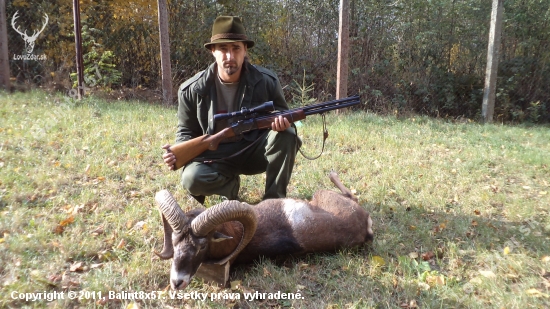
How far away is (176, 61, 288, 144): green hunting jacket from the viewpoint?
14.2ft

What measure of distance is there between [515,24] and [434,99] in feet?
10.6

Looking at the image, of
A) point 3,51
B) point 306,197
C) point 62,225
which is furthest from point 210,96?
point 3,51

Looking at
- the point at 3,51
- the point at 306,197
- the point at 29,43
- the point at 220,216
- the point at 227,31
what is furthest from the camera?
the point at 29,43

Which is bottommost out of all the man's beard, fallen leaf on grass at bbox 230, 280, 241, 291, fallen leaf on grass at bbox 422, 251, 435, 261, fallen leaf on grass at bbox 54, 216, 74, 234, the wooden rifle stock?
fallen leaf on grass at bbox 230, 280, 241, 291

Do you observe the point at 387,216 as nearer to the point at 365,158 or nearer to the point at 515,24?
the point at 365,158

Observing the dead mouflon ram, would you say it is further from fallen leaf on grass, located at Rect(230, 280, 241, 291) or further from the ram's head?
fallen leaf on grass, located at Rect(230, 280, 241, 291)

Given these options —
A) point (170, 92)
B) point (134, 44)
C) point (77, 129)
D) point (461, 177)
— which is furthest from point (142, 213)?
point (134, 44)

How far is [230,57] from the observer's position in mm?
4125

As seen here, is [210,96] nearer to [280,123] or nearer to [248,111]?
[248,111]

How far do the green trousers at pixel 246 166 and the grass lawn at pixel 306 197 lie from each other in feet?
1.47

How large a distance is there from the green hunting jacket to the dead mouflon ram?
1174 millimetres

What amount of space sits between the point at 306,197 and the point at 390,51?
28.1ft

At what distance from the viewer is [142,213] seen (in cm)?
429

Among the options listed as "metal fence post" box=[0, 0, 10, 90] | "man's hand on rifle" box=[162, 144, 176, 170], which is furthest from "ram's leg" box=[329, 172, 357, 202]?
"metal fence post" box=[0, 0, 10, 90]
